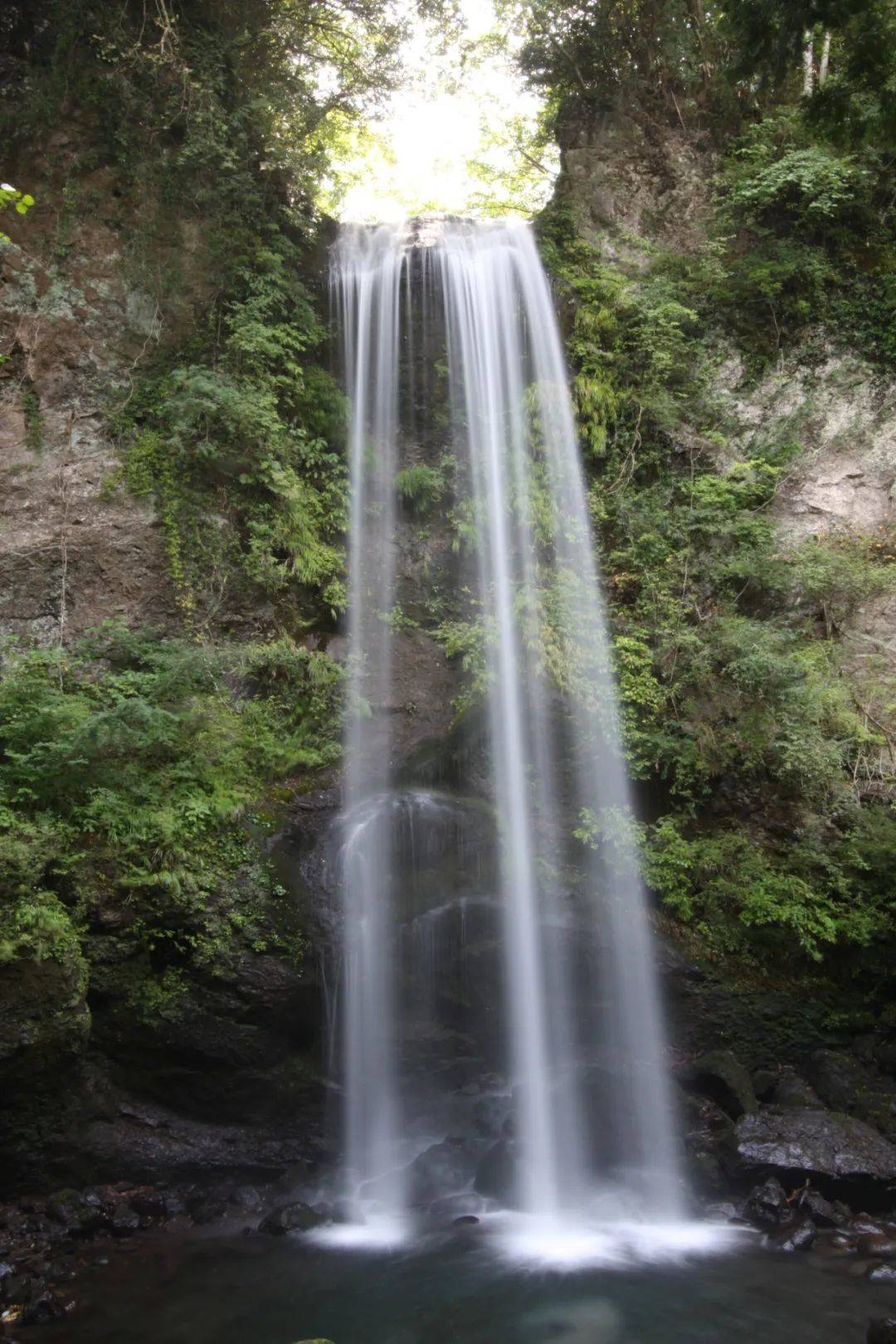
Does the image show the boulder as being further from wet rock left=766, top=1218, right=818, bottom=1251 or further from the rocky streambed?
wet rock left=766, top=1218, right=818, bottom=1251

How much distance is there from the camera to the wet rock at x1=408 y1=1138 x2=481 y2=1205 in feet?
24.5

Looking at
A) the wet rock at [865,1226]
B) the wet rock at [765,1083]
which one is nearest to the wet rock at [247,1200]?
the wet rock at [765,1083]

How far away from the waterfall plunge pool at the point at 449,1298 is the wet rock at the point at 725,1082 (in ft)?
3.81

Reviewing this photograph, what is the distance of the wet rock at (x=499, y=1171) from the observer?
293 inches

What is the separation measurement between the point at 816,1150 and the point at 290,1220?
4272 mm

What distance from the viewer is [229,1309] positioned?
5.76 meters

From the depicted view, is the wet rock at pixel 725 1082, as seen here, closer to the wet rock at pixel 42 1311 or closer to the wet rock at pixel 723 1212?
the wet rock at pixel 723 1212

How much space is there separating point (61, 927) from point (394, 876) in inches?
117

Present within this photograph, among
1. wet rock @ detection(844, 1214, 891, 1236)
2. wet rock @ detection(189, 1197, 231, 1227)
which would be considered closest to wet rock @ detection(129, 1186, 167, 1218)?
wet rock @ detection(189, 1197, 231, 1227)

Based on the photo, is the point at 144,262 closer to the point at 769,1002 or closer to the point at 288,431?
the point at 288,431

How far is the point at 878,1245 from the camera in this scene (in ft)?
20.9

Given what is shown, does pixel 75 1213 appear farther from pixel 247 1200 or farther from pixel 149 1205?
pixel 247 1200

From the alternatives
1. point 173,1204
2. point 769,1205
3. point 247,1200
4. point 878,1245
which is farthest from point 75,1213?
point 878,1245

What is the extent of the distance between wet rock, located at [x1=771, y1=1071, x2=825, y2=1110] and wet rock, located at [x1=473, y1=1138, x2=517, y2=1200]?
239cm
